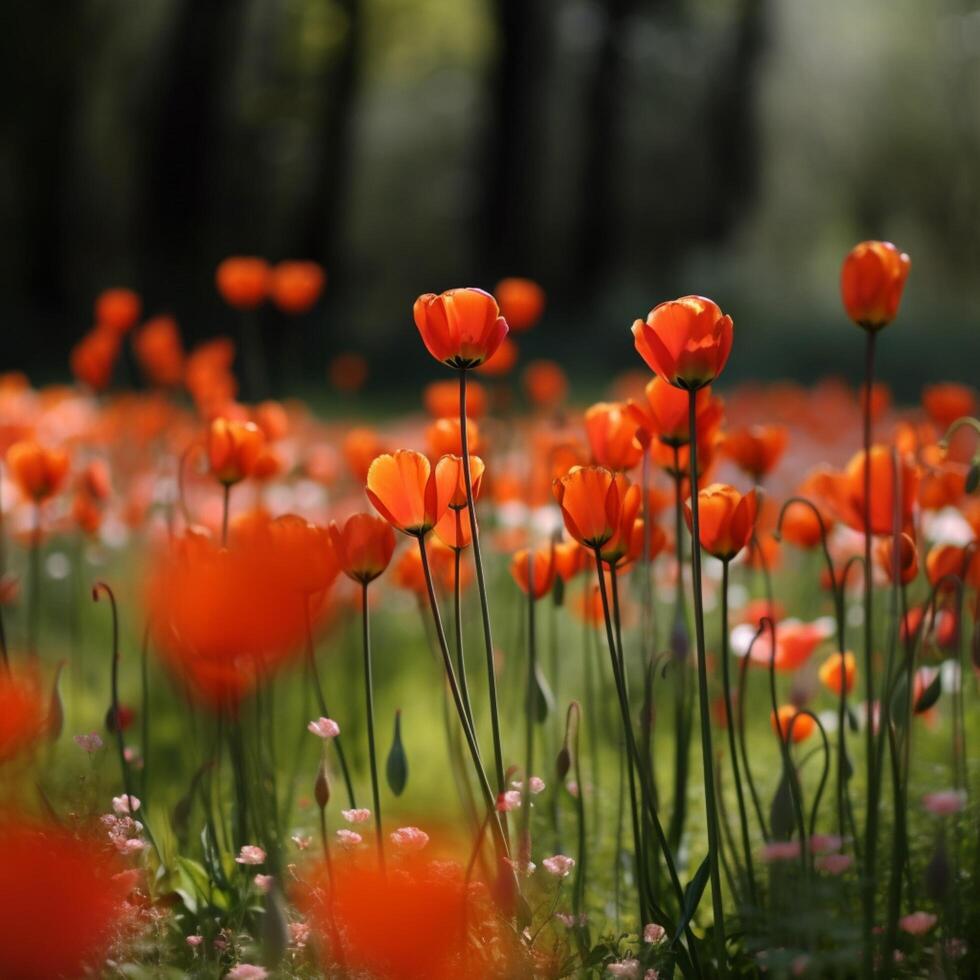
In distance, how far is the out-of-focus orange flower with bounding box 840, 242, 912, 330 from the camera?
1.85m

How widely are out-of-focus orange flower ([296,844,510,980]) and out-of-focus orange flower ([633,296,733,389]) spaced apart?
2.14ft

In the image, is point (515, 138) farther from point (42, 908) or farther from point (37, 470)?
point (42, 908)

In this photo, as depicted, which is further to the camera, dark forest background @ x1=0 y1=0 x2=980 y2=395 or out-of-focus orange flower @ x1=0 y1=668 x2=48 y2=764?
dark forest background @ x1=0 y1=0 x2=980 y2=395

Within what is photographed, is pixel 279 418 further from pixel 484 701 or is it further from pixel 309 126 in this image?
pixel 309 126

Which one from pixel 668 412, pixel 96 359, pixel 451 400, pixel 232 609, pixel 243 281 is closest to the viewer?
pixel 232 609

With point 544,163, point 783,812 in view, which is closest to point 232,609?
point 783,812

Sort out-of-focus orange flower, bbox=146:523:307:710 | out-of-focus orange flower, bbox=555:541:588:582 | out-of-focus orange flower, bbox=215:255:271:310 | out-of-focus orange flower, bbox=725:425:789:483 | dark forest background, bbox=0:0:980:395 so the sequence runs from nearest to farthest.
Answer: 1. out-of-focus orange flower, bbox=146:523:307:710
2. out-of-focus orange flower, bbox=555:541:588:582
3. out-of-focus orange flower, bbox=725:425:789:483
4. out-of-focus orange flower, bbox=215:255:271:310
5. dark forest background, bbox=0:0:980:395

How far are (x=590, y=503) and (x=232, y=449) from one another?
72cm

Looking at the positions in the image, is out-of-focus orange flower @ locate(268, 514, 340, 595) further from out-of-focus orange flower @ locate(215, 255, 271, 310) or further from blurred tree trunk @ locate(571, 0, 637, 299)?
blurred tree trunk @ locate(571, 0, 637, 299)

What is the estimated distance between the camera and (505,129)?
1606 cm

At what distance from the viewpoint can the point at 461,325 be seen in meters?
1.72

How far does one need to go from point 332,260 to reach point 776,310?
5.38m

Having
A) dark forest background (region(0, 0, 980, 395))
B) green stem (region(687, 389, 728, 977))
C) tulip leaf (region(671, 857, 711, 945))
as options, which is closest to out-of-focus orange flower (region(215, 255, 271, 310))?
green stem (region(687, 389, 728, 977))

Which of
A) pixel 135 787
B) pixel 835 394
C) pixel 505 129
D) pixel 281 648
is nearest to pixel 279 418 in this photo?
pixel 135 787
